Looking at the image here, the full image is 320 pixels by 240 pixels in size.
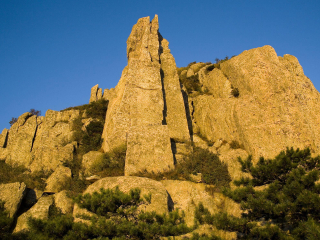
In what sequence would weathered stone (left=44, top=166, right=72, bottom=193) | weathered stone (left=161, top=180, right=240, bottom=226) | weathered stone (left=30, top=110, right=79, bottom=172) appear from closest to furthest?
weathered stone (left=161, top=180, right=240, bottom=226)
weathered stone (left=44, top=166, right=72, bottom=193)
weathered stone (left=30, top=110, right=79, bottom=172)

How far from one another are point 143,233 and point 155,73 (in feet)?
53.9

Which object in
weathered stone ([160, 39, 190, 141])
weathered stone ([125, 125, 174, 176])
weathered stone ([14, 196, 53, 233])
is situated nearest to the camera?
weathered stone ([14, 196, 53, 233])

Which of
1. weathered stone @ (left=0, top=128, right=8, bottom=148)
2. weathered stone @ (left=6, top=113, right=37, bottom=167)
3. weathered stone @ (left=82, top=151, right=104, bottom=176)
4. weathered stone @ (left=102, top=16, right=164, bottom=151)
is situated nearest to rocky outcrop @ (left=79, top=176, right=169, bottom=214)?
weathered stone @ (left=82, top=151, right=104, bottom=176)

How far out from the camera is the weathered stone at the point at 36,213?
15.9 m

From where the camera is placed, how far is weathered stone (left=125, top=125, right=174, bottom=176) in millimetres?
19172

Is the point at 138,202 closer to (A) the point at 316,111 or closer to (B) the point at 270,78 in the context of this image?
(B) the point at 270,78

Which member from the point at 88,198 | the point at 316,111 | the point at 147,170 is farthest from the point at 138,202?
the point at 316,111

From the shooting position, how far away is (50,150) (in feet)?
74.1

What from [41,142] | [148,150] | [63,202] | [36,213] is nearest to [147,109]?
[148,150]

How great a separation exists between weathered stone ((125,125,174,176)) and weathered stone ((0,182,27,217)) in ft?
19.2

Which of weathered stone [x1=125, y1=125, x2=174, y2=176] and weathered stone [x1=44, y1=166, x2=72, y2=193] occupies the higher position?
weathered stone [x1=125, y1=125, x2=174, y2=176]

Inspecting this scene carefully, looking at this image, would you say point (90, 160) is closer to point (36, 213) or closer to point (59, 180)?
point (59, 180)

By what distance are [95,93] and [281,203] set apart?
27458 millimetres

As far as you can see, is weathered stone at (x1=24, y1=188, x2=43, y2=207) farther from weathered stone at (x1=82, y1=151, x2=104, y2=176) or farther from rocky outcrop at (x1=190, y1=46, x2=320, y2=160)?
rocky outcrop at (x1=190, y1=46, x2=320, y2=160)
